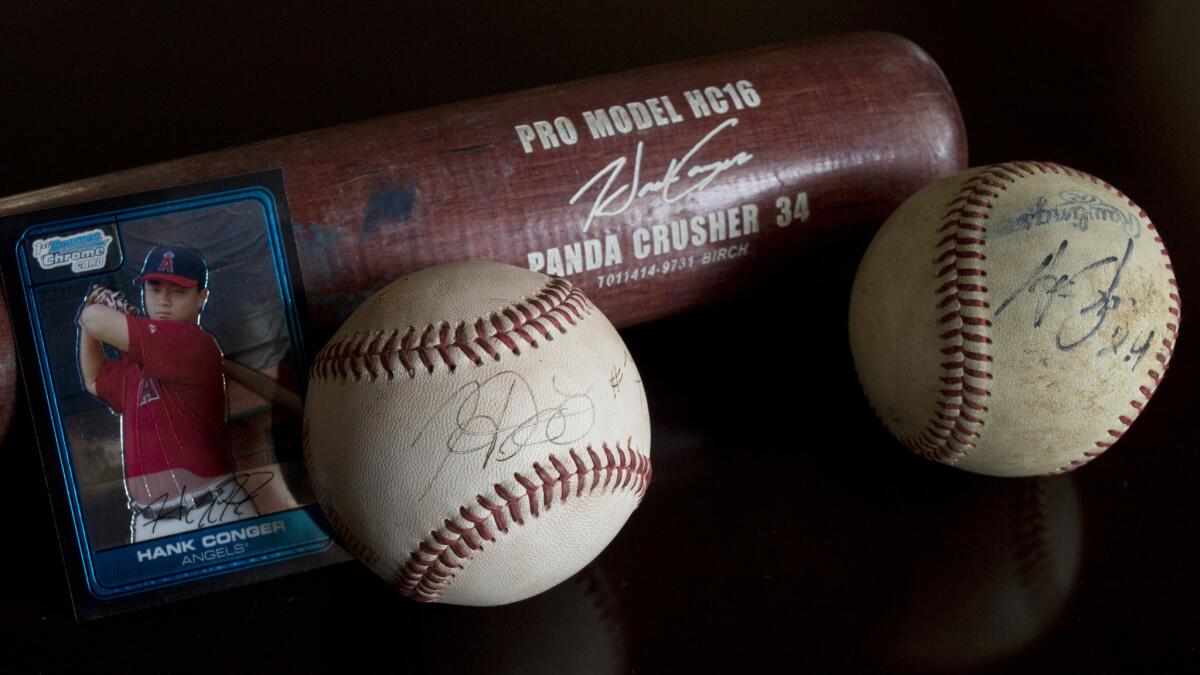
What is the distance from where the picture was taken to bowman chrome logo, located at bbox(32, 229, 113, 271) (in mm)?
1312

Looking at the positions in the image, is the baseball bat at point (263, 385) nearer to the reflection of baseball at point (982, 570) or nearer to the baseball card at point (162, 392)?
the baseball card at point (162, 392)

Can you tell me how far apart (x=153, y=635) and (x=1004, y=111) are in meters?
1.73

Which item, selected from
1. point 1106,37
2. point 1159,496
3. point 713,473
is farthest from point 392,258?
point 1106,37

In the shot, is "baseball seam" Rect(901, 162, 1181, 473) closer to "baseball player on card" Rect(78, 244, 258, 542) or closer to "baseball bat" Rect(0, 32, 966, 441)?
"baseball bat" Rect(0, 32, 966, 441)

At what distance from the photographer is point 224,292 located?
1366 millimetres

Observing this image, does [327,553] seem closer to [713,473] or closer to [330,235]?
[330,235]

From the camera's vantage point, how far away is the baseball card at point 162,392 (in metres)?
1.31

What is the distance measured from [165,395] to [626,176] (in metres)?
0.64
